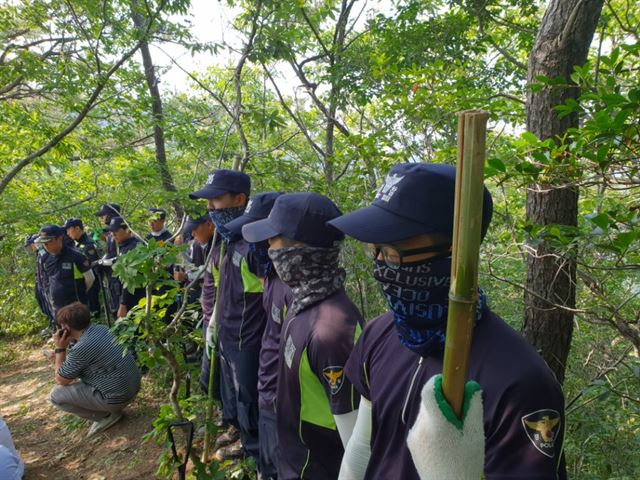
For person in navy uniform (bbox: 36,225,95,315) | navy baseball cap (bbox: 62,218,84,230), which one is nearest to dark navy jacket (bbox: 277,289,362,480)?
person in navy uniform (bbox: 36,225,95,315)

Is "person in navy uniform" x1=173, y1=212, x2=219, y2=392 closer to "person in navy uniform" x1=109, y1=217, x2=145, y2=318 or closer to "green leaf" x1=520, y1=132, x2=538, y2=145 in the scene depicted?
"person in navy uniform" x1=109, y1=217, x2=145, y2=318

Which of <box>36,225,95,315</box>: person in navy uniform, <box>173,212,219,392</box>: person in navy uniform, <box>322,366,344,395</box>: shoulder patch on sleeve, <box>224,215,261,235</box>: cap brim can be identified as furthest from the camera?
<box>36,225,95,315</box>: person in navy uniform

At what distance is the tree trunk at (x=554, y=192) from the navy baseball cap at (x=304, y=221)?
111cm

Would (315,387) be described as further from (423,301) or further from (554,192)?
(554,192)

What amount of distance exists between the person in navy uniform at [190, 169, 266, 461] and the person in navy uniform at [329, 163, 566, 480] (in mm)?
1832

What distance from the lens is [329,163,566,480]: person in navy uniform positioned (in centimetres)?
104

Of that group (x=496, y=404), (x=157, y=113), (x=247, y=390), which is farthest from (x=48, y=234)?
(x=496, y=404)

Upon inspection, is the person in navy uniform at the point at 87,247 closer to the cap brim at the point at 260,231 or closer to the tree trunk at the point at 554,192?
the cap brim at the point at 260,231

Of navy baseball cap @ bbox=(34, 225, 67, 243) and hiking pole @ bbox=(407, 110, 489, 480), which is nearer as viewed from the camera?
hiking pole @ bbox=(407, 110, 489, 480)

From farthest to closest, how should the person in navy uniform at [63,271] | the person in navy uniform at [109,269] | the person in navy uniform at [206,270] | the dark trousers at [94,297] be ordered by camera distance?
the dark trousers at [94,297]
the person in navy uniform at [109,269]
the person in navy uniform at [63,271]
the person in navy uniform at [206,270]

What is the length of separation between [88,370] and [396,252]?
4286 mm

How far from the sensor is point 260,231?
2.42 m

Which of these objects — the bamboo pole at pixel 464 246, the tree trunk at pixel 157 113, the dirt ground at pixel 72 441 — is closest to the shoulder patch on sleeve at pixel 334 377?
the bamboo pole at pixel 464 246

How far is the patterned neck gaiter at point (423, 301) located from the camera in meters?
1.25
